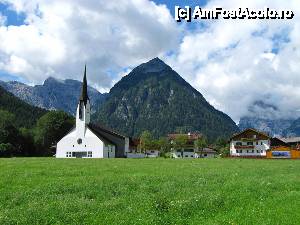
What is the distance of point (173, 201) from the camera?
1727cm

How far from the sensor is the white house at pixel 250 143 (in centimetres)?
15800

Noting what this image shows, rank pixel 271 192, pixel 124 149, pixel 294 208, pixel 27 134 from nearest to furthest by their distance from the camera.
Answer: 1. pixel 294 208
2. pixel 271 192
3. pixel 124 149
4. pixel 27 134

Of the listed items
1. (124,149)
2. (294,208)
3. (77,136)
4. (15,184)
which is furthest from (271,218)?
(124,149)

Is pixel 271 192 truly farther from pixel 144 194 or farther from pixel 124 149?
pixel 124 149

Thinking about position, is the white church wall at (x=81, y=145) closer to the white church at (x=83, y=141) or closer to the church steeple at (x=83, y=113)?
the white church at (x=83, y=141)

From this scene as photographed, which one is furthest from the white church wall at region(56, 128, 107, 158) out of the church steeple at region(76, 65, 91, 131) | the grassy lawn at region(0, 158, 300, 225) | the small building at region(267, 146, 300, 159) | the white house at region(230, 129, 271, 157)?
the grassy lawn at region(0, 158, 300, 225)

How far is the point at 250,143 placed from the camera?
522 ft

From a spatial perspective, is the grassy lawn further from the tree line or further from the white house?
the white house

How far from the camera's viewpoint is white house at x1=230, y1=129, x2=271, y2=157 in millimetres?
158000

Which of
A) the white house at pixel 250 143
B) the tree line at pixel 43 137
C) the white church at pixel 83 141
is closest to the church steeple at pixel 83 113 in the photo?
the white church at pixel 83 141

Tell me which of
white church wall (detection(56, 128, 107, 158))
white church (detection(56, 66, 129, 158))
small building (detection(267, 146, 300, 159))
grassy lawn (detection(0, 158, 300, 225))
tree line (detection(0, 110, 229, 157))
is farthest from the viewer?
small building (detection(267, 146, 300, 159))

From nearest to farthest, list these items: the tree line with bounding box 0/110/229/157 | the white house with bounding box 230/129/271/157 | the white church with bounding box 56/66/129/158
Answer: the white church with bounding box 56/66/129/158, the tree line with bounding box 0/110/229/157, the white house with bounding box 230/129/271/157

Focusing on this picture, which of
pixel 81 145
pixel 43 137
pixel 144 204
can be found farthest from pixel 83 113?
pixel 144 204

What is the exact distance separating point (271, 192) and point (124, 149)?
110 m
